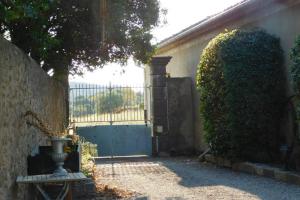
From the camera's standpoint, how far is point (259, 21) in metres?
12.3

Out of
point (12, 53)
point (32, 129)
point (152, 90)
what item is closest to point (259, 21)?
point (152, 90)

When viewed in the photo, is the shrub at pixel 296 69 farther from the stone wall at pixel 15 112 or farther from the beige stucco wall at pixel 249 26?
the stone wall at pixel 15 112

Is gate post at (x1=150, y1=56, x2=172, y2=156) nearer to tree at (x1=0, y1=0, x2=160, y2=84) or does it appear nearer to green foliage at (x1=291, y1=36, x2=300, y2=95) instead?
tree at (x1=0, y1=0, x2=160, y2=84)

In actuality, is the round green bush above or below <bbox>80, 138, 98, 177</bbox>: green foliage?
above

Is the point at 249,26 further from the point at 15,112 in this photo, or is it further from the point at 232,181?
the point at 15,112

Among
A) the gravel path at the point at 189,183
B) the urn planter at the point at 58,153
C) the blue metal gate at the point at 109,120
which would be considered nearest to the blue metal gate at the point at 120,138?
the blue metal gate at the point at 109,120

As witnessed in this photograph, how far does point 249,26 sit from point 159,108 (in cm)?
441

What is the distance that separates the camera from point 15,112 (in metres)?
6.21

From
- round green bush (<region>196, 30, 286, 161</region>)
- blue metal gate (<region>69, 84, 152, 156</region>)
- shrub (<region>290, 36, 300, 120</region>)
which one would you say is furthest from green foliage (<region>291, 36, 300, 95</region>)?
blue metal gate (<region>69, 84, 152, 156</region>)

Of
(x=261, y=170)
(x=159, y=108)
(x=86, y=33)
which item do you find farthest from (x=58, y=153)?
(x=159, y=108)

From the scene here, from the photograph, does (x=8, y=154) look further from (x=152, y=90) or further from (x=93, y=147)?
(x=152, y=90)

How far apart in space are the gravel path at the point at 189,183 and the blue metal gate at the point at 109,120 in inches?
83.3

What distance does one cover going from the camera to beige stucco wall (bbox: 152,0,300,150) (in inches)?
434

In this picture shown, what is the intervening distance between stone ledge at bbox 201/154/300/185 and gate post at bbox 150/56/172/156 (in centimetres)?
286
